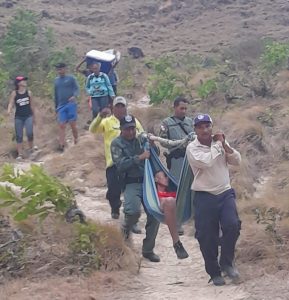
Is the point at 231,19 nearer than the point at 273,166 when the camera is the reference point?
No

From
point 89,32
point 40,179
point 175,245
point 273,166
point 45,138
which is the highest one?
point 40,179

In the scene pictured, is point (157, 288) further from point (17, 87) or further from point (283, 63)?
point (283, 63)

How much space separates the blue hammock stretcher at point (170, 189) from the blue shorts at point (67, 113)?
15.9ft

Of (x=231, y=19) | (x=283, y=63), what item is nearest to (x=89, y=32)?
(x=231, y=19)

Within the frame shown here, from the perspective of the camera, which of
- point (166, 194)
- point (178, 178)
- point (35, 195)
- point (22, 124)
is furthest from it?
point (22, 124)

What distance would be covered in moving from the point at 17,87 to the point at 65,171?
1.60 meters

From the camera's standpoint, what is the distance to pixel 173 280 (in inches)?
247

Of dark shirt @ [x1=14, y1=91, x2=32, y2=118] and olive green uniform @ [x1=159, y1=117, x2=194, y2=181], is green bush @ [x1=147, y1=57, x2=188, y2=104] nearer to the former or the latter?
dark shirt @ [x1=14, y1=91, x2=32, y2=118]

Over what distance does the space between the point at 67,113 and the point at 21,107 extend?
2.58 ft

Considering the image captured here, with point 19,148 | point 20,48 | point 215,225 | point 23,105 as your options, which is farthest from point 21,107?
point 20,48

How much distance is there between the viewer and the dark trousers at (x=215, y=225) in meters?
5.68

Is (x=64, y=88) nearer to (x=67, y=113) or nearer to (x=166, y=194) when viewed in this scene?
(x=67, y=113)

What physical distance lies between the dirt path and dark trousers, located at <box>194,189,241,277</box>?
0.21m

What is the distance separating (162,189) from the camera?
22.0 ft
